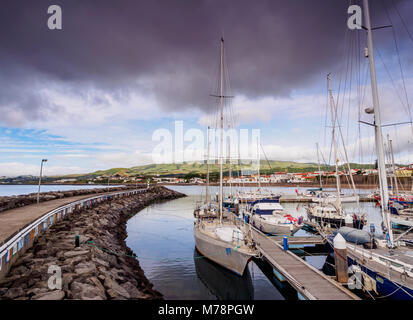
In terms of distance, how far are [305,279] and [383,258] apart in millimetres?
4003

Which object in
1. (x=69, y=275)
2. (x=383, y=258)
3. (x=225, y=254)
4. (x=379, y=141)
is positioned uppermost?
(x=379, y=141)

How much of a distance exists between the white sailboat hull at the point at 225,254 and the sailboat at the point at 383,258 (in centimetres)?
606

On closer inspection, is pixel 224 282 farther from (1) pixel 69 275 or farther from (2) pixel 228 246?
(1) pixel 69 275

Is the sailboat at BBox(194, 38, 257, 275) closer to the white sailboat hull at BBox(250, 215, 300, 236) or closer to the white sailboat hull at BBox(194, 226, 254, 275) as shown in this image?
the white sailboat hull at BBox(194, 226, 254, 275)

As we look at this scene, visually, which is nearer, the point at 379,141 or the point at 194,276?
the point at 379,141

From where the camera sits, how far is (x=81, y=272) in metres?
11.1

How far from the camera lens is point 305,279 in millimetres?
12297

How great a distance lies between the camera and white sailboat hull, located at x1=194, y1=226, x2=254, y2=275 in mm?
14156

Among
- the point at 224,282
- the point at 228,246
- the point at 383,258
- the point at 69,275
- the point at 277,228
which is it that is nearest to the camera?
the point at 69,275

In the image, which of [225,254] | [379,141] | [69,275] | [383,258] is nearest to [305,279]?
[383,258]

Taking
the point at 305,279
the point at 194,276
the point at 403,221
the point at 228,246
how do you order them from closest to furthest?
the point at 305,279, the point at 228,246, the point at 194,276, the point at 403,221

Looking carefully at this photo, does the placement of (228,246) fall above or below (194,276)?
above
